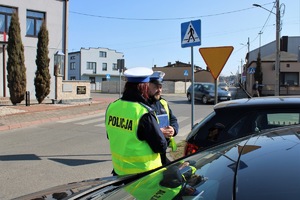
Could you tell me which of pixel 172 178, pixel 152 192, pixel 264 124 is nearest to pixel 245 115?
pixel 264 124

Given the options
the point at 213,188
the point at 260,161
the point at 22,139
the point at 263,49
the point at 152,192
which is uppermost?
the point at 263,49

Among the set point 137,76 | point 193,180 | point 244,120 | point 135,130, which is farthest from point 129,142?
point 244,120

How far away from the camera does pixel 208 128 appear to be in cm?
399

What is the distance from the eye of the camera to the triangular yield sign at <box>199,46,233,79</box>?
23.0 ft

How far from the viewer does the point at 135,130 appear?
2.92 metres

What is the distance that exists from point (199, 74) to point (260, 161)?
65.5 meters

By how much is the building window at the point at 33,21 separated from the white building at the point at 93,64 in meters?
44.3

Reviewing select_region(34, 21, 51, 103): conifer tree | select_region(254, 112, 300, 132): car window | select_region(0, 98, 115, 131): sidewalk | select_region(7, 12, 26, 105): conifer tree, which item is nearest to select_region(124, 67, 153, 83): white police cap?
select_region(254, 112, 300, 132): car window

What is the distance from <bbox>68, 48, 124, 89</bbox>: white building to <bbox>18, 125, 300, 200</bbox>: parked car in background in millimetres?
67877

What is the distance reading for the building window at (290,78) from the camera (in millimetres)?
36812

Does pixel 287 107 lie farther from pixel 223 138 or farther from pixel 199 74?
pixel 199 74

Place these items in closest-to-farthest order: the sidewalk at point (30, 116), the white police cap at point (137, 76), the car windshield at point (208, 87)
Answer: the white police cap at point (137, 76) < the sidewalk at point (30, 116) < the car windshield at point (208, 87)

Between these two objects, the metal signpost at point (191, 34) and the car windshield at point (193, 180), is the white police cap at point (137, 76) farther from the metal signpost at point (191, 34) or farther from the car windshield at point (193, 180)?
the metal signpost at point (191, 34)

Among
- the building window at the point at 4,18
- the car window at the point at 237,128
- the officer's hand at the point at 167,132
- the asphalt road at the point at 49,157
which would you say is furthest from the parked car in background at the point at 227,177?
the building window at the point at 4,18
